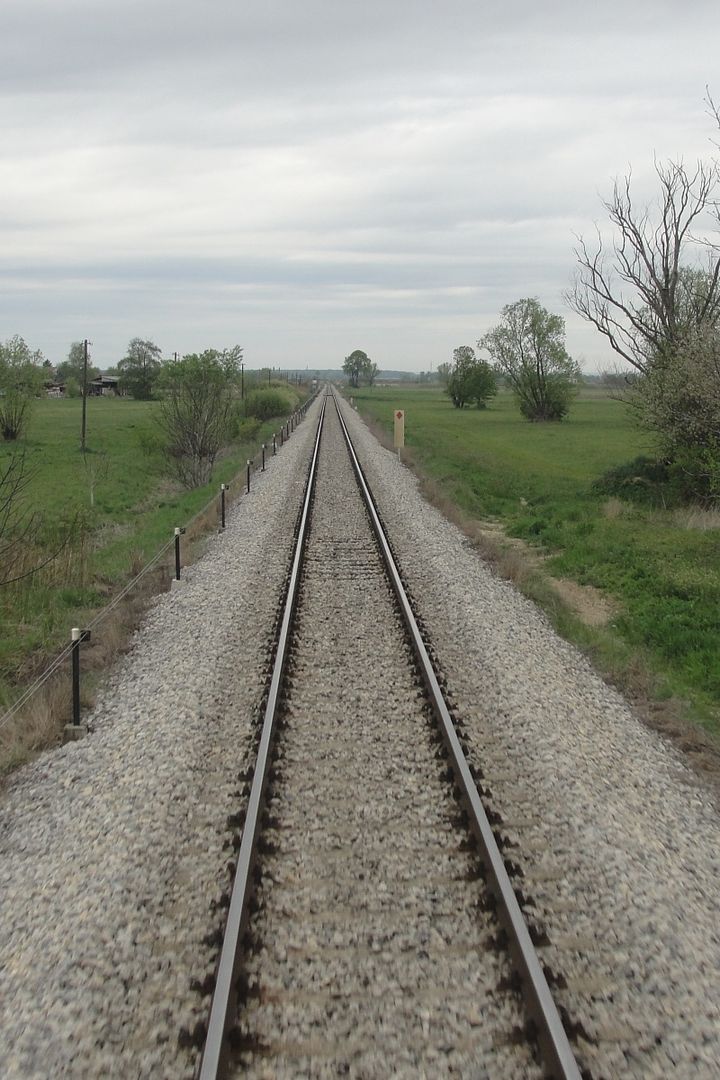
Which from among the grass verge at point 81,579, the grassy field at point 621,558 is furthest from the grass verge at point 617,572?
the grass verge at point 81,579

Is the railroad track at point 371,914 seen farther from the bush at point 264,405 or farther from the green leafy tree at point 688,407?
the bush at point 264,405

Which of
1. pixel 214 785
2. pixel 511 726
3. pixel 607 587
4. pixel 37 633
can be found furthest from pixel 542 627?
pixel 37 633

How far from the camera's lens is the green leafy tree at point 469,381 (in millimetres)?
87438

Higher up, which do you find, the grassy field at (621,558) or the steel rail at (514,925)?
the grassy field at (621,558)

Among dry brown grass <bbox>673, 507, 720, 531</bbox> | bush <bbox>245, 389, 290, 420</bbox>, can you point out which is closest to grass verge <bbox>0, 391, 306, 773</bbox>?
dry brown grass <bbox>673, 507, 720, 531</bbox>

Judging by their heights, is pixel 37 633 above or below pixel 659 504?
below

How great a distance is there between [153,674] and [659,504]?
1493cm

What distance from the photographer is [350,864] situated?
4.90m

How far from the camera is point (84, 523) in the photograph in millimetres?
15875

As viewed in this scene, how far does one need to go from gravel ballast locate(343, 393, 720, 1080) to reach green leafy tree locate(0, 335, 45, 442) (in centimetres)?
4803

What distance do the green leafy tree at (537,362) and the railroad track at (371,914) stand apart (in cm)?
6422

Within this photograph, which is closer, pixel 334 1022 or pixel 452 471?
pixel 334 1022

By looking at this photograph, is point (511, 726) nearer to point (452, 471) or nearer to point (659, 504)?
point (659, 504)

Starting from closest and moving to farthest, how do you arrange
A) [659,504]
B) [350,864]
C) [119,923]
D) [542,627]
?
[119,923] < [350,864] < [542,627] < [659,504]
